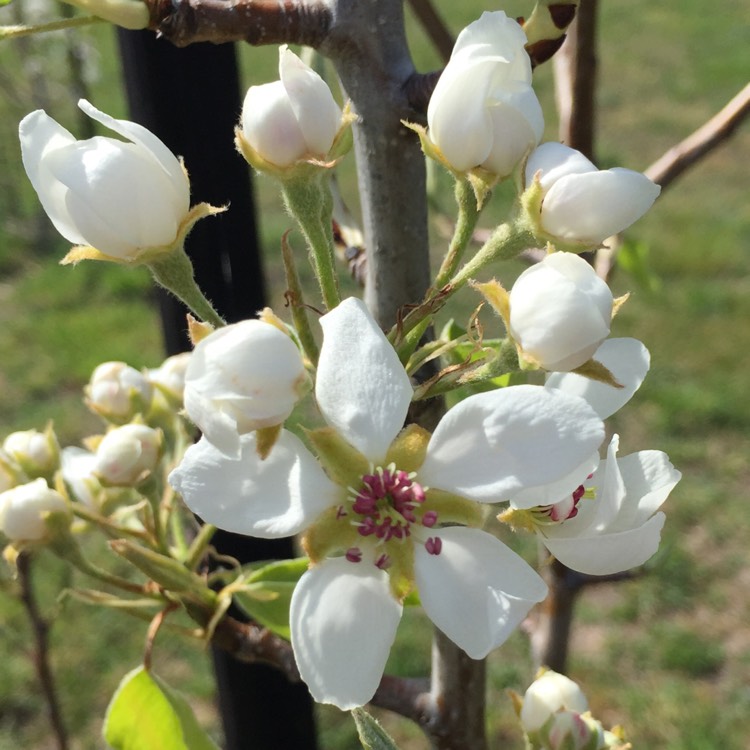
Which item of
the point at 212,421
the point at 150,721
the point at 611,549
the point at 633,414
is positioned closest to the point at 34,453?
the point at 150,721

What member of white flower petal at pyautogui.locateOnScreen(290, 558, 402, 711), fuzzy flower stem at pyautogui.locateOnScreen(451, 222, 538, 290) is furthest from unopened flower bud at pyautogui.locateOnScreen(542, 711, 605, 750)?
fuzzy flower stem at pyautogui.locateOnScreen(451, 222, 538, 290)

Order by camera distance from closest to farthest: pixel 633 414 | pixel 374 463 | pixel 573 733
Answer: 1. pixel 374 463
2. pixel 573 733
3. pixel 633 414

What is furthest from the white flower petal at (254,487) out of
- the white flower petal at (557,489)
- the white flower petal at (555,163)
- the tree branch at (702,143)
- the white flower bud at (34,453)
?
the tree branch at (702,143)

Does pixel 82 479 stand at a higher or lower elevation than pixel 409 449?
lower

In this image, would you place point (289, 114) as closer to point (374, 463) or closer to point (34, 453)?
point (374, 463)

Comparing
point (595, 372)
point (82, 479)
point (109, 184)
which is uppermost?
point (109, 184)

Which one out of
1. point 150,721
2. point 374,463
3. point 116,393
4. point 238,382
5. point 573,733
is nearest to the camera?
point 238,382
